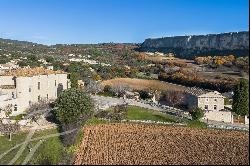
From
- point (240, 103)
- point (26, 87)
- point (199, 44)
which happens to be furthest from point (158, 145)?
point (199, 44)

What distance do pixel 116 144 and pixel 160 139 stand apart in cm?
540

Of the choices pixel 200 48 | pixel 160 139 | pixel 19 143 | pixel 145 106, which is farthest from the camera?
pixel 200 48

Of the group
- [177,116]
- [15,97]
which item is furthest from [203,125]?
[15,97]

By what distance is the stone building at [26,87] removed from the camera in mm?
57062

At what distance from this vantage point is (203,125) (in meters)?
59.5

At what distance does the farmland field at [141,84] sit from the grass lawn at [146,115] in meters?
21.5

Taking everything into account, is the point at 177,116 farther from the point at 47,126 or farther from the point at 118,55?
the point at 118,55

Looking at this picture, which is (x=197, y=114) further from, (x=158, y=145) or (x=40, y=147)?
(x=40, y=147)

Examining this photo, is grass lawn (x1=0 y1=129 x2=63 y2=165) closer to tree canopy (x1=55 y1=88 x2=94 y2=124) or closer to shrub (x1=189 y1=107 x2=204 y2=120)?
tree canopy (x1=55 y1=88 x2=94 y2=124)

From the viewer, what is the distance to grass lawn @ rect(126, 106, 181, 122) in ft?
203

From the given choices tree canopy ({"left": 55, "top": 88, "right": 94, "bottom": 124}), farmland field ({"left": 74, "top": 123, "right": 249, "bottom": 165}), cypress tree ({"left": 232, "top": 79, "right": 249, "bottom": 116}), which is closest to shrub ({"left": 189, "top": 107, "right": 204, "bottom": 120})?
farmland field ({"left": 74, "top": 123, "right": 249, "bottom": 165})

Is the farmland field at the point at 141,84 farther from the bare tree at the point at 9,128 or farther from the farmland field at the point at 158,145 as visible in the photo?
the bare tree at the point at 9,128

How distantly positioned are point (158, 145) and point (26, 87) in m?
20.3

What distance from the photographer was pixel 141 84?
9231 centimetres
